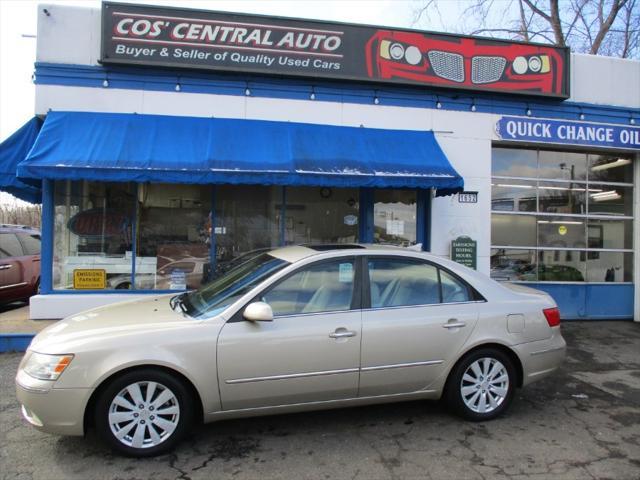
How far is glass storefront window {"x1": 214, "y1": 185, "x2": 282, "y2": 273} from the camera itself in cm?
838

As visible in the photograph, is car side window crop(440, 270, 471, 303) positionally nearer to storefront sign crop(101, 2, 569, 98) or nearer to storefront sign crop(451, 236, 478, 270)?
storefront sign crop(451, 236, 478, 270)

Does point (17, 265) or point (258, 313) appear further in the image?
point (17, 265)

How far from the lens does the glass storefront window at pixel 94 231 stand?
7.84 metres

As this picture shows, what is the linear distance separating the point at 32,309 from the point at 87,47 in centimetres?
425

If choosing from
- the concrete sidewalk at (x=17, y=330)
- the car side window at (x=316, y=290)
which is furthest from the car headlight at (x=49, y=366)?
the concrete sidewalk at (x=17, y=330)

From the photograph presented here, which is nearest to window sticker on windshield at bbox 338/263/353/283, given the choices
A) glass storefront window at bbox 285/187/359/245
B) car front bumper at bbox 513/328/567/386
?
Answer: car front bumper at bbox 513/328/567/386

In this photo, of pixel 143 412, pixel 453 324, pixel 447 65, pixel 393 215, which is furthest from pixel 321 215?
pixel 143 412

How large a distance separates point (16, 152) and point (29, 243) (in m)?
3.55

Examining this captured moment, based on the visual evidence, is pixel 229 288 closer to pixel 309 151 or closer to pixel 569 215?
pixel 309 151

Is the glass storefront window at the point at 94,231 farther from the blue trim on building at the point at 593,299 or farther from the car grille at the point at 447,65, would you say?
the blue trim on building at the point at 593,299

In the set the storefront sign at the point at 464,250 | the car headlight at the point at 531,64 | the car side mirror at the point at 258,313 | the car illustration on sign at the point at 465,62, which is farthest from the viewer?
the car headlight at the point at 531,64

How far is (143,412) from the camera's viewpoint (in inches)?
139

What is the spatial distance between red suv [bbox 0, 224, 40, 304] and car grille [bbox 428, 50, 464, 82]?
8.76 m

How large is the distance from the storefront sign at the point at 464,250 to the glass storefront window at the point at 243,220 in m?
3.20
